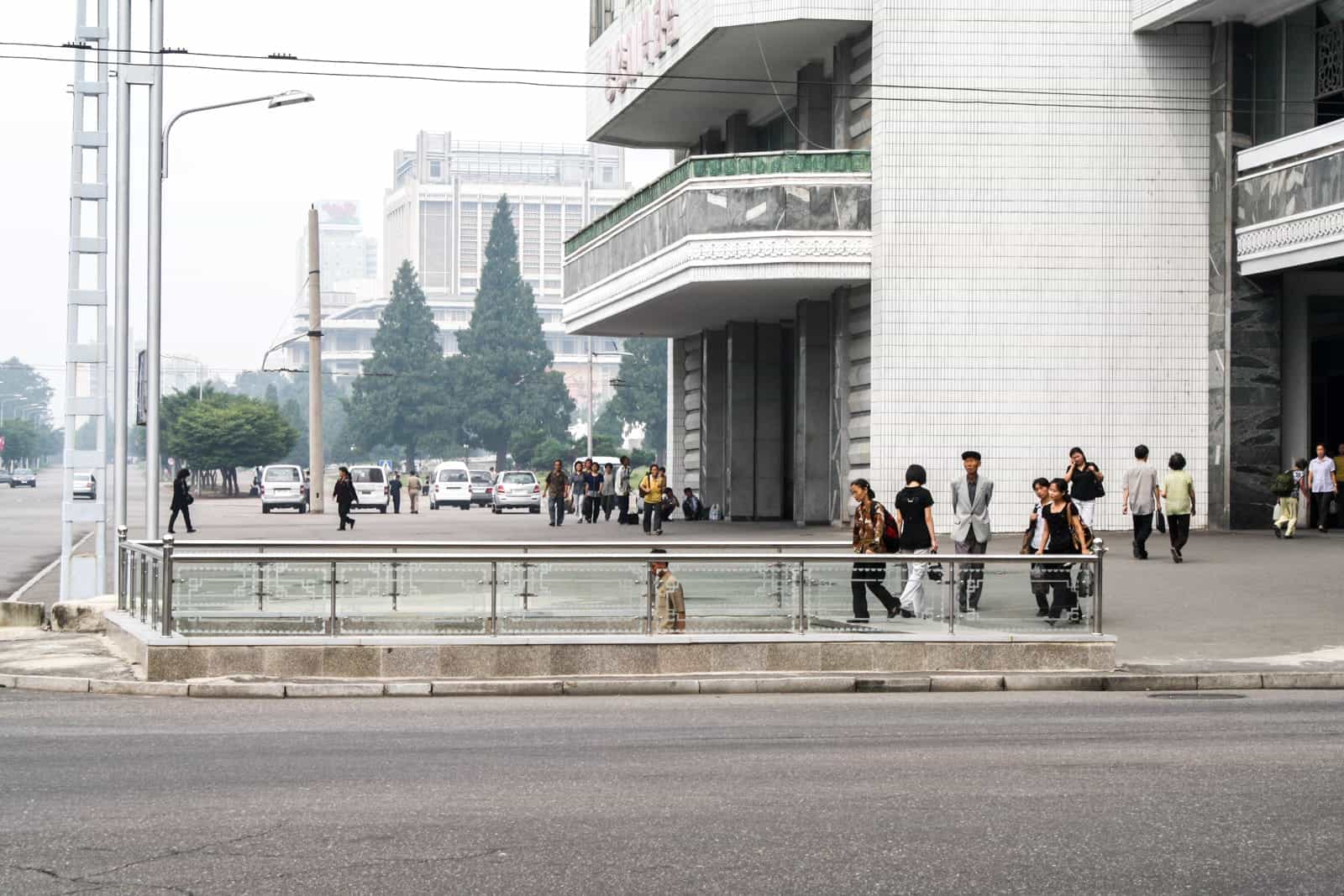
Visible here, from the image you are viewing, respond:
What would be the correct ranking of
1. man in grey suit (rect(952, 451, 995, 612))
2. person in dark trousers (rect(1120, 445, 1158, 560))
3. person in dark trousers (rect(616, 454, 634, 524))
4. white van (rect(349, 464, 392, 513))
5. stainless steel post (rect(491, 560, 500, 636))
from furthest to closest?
white van (rect(349, 464, 392, 513))
person in dark trousers (rect(616, 454, 634, 524))
person in dark trousers (rect(1120, 445, 1158, 560))
man in grey suit (rect(952, 451, 995, 612))
stainless steel post (rect(491, 560, 500, 636))

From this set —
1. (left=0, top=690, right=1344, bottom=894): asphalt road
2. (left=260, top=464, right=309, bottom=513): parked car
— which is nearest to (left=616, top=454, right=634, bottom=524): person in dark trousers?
(left=260, top=464, right=309, bottom=513): parked car

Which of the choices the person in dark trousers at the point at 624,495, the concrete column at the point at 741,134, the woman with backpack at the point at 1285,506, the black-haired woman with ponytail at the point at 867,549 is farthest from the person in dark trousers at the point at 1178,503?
the person in dark trousers at the point at 624,495

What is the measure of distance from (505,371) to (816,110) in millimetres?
96415

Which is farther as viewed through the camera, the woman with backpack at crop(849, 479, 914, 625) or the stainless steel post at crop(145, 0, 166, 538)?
the stainless steel post at crop(145, 0, 166, 538)

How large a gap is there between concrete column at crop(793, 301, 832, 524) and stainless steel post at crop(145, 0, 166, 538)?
618 inches

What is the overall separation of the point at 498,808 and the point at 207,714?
5020 millimetres

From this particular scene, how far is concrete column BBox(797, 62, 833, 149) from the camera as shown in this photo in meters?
35.0

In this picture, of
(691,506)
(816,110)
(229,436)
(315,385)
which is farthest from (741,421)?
(229,436)

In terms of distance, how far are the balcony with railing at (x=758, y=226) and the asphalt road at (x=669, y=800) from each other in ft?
62.0

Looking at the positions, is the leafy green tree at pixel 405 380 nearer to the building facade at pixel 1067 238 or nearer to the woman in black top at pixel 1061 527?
the building facade at pixel 1067 238

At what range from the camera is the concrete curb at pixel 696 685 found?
47.9 ft

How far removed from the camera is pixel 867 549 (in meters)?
17.5

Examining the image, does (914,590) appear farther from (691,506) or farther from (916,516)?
(691,506)

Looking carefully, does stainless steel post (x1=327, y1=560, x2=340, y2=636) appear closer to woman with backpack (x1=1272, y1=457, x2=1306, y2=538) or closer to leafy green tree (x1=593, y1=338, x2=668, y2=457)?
woman with backpack (x1=1272, y1=457, x2=1306, y2=538)
